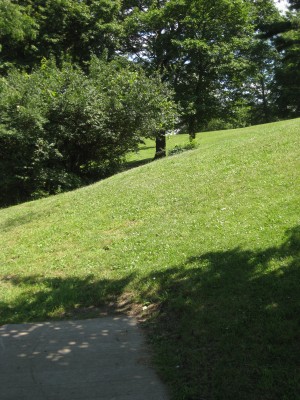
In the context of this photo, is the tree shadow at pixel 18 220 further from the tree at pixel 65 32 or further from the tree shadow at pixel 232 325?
the tree at pixel 65 32

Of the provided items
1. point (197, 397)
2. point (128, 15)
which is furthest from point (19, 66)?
point (197, 397)

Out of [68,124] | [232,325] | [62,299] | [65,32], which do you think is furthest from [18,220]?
[65,32]

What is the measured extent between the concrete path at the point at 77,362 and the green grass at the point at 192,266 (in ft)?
0.78

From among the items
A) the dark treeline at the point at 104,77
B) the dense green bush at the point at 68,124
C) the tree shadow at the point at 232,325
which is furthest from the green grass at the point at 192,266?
the dark treeline at the point at 104,77

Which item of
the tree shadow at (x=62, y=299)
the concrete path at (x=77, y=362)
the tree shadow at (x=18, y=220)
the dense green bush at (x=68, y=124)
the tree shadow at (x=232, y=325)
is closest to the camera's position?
the tree shadow at (x=232, y=325)

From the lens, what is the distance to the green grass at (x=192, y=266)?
3.97 meters

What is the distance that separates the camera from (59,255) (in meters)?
8.07

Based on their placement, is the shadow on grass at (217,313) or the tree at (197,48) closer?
the shadow on grass at (217,313)

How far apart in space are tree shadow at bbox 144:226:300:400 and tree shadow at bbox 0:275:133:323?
2.14 feet

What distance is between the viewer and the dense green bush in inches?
653

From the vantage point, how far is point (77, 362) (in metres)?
4.27

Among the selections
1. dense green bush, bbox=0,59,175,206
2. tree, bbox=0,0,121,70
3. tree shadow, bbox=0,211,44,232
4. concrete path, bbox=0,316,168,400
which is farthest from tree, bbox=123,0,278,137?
concrete path, bbox=0,316,168,400

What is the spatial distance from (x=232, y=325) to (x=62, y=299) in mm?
2597

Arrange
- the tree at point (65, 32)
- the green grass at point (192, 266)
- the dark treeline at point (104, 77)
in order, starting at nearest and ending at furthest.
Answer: the green grass at point (192, 266), the dark treeline at point (104, 77), the tree at point (65, 32)
